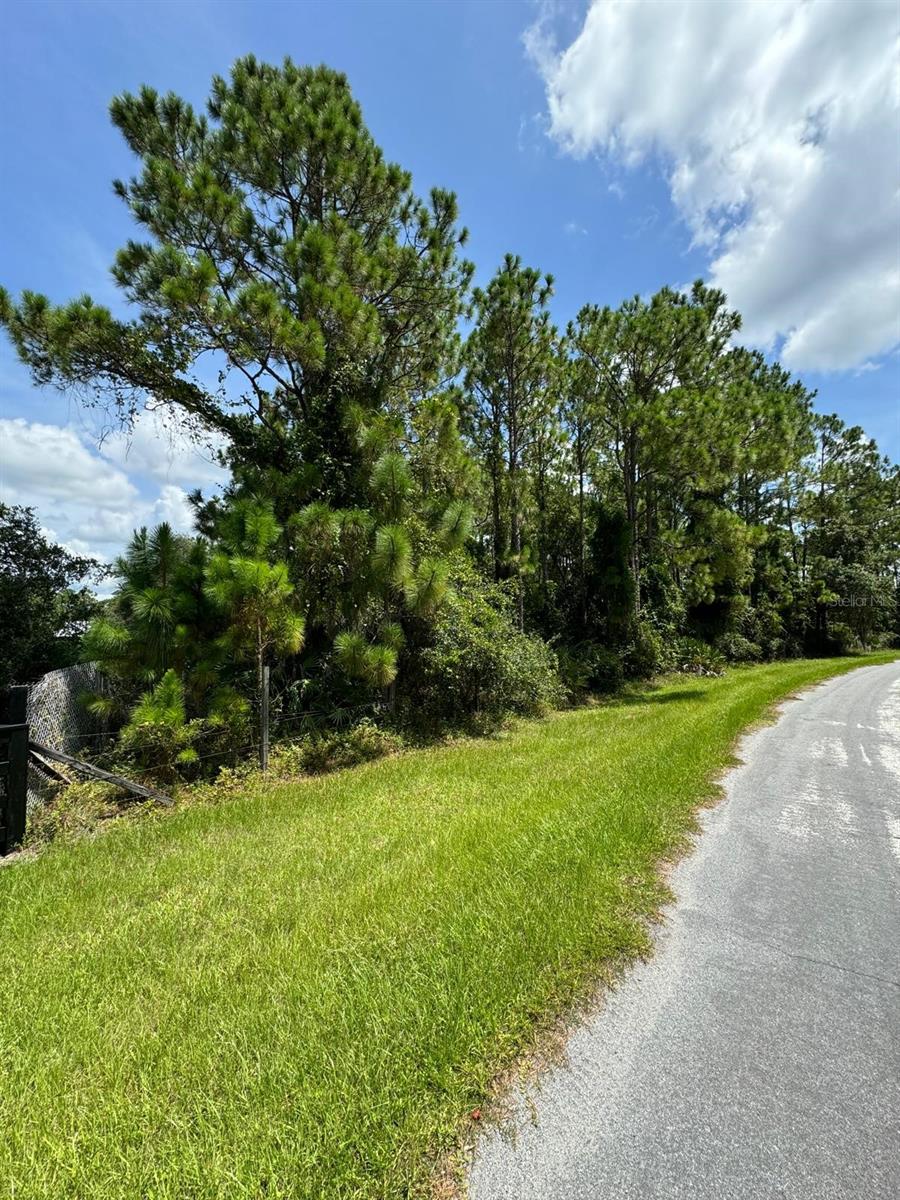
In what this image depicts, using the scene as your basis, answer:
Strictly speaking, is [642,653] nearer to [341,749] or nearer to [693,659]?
[693,659]

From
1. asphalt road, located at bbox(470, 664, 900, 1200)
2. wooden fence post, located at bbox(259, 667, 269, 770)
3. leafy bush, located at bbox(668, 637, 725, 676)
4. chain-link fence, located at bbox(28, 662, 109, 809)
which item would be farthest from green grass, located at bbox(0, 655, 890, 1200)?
leafy bush, located at bbox(668, 637, 725, 676)

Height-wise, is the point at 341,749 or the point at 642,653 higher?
the point at 642,653

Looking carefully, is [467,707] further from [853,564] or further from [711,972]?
[853,564]

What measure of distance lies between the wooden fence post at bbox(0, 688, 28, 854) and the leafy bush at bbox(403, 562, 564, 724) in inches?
208

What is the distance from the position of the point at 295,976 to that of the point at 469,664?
21.3 ft

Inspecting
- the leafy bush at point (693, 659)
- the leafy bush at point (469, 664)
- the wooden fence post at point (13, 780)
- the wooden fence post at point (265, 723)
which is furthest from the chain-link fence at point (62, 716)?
the leafy bush at point (693, 659)

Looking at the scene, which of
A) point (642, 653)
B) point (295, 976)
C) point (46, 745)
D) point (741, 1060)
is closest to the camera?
point (741, 1060)

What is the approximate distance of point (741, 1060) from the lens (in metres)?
1.90

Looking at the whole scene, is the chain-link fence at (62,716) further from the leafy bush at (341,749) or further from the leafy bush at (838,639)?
the leafy bush at (838,639)

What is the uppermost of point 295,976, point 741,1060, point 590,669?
point 590,669

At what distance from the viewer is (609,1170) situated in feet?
4.97

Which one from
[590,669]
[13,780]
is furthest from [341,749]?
[590,669]

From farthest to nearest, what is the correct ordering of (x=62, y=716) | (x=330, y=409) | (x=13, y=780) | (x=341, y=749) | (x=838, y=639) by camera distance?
(x=838, y=639) → (x=330, y=409) → (x=341, y=749) → (x=62, y=716) → (x=13, y=780)

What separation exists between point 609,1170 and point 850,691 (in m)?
14.8
